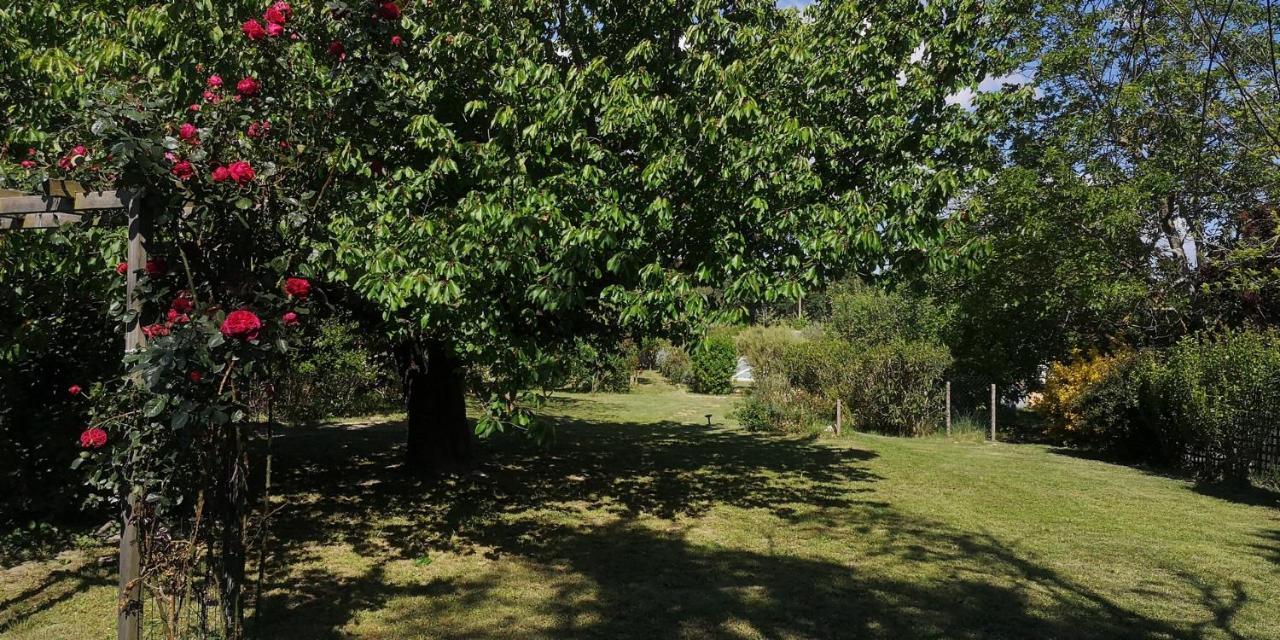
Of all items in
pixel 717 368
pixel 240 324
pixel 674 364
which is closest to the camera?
pixel 240 324

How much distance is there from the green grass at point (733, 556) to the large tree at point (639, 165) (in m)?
1.62

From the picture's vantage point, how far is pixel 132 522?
10.5 ft

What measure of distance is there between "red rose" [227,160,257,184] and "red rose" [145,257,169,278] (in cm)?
48

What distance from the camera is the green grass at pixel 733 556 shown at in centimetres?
495

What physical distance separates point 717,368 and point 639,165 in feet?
63.9

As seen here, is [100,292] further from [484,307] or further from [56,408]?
[484,307]

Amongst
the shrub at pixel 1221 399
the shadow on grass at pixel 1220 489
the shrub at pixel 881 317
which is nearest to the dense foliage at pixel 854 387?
the shrub at pixel 881 317

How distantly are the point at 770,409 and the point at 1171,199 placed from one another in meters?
9.26

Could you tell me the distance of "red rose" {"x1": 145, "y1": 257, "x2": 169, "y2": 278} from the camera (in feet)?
10.7

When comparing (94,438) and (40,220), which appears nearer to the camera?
(94,438)

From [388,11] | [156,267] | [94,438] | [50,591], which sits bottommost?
[50,591]

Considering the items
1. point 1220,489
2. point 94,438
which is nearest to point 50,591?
point 94,438

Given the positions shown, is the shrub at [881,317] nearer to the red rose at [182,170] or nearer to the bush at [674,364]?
the bush at [674,364]

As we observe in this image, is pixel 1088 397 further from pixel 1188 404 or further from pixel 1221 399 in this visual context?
pixel 1221 399
